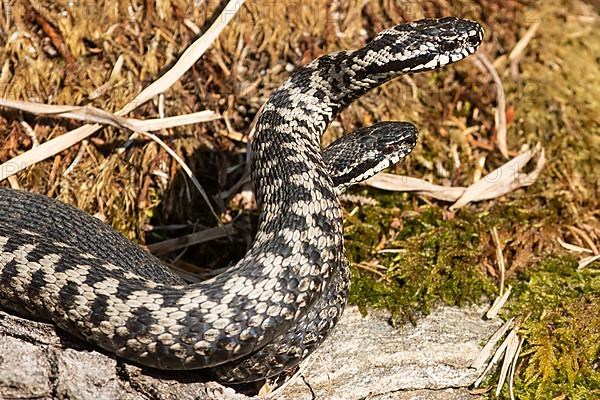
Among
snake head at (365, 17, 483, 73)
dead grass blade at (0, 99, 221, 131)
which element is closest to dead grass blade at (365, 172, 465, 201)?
snake head at (365, 17, 483, 73)

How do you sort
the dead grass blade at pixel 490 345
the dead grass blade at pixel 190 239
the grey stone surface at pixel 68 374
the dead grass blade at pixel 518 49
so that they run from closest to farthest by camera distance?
the grey stone surface at pixel 68 374 < the dead grass blade at pixel 490 345 < the dead grass blade at pixel 190 239 < the dead grass blade at pixel 518 49

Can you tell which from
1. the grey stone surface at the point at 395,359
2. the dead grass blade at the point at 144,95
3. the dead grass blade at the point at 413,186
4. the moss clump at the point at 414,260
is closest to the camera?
the grey stone surface at the point at 395,359

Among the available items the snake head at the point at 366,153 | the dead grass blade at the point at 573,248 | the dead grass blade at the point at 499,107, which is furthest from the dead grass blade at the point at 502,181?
the snake head at the point at 366,153

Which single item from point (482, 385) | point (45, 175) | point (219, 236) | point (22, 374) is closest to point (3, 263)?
point (22, 374)

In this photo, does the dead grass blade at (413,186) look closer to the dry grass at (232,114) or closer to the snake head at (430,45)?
the dry grass at (232,114)

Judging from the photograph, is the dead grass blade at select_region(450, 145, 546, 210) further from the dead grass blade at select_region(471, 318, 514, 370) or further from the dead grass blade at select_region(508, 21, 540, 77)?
the dead grass blade at select_region(471, 318, 514, 370)

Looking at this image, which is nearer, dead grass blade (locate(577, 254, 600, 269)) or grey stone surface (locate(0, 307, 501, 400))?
grey stone surface (locate(0, 307, 501, 400))

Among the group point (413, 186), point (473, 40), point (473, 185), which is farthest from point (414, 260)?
point (473, 40)

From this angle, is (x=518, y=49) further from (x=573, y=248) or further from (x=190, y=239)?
(x=190, y=239)
